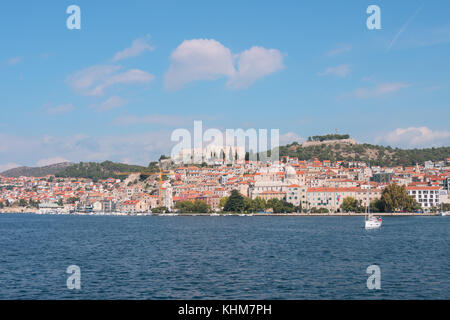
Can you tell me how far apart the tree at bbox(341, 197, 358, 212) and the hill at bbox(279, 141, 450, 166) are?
59.9 meters

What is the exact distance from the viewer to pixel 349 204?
94.3 metres

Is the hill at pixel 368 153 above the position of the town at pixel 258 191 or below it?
above

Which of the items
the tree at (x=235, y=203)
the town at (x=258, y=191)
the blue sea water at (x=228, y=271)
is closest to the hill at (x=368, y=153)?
the town at (x=258, y=191)

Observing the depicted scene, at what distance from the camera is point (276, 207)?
98.3m

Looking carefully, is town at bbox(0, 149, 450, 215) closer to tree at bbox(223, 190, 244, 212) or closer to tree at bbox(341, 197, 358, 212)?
tree at bbox(341, 197, 358, 212)

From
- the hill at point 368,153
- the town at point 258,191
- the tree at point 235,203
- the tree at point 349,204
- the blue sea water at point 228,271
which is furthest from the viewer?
the hill at point 368,153

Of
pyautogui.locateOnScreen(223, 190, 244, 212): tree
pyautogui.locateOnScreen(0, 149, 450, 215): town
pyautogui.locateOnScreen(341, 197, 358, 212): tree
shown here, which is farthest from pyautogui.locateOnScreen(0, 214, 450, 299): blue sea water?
pyautogui.locateOnScreen(223, 190, 244, 212): tree

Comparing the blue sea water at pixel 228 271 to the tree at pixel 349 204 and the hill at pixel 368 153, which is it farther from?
the hill at pixel 368 153

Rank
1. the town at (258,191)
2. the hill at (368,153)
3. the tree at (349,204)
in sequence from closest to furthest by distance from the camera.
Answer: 1. the tree at (349,204)
2. the town at (258,191)
3. the hill at (368,153)

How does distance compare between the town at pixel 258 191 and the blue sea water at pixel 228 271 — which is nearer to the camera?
the blue sea water at pixel 228 271

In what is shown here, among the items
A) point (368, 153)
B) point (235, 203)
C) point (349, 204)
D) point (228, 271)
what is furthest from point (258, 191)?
point (228, 271)

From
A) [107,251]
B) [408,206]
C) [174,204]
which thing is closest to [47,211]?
[174,204]

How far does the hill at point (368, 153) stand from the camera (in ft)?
508

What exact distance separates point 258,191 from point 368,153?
66.5 metres
